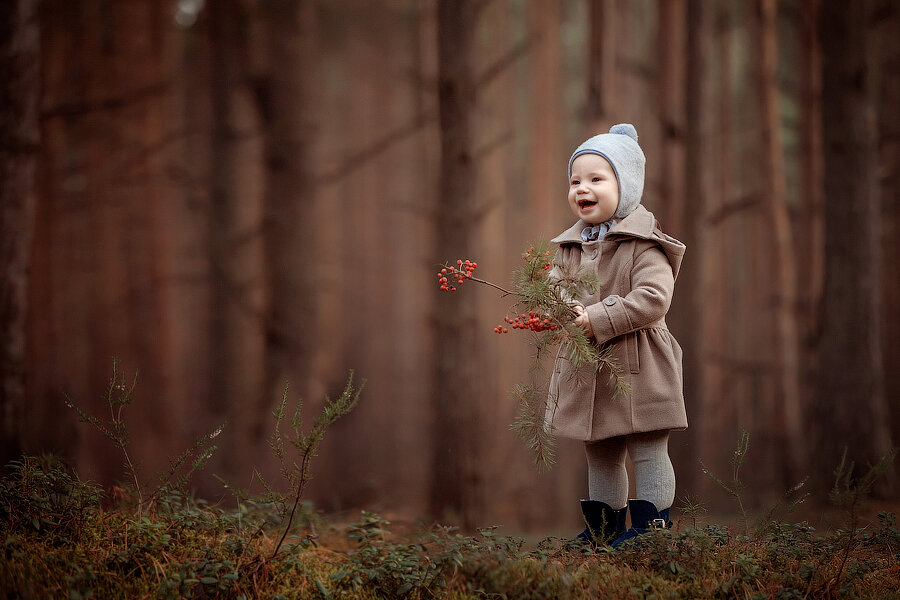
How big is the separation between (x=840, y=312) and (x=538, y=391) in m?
3.35

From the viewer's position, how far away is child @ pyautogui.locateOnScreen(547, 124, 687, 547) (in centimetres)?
258

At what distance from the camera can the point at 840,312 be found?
4.93m

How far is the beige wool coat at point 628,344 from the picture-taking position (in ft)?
8.39

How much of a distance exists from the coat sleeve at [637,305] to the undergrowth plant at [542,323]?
0.07 metres

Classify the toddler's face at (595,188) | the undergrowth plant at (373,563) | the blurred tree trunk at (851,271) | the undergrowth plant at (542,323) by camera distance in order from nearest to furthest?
1. the undergrowth plant at (373,563)
2. the undergrowth plant at (542,323)
3. the toddler's face at (595,188)
4. the blurred tree trunk at (851,271)

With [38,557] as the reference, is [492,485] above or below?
below

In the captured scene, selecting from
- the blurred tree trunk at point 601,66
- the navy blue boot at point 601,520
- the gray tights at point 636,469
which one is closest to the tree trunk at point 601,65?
the blurred tree trunk at point 601,66

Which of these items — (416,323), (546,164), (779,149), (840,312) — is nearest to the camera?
(840,312)

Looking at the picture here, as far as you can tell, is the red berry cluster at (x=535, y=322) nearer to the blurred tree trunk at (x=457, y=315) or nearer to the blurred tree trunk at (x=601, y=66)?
the blurred tree trunk at (x=457, y=315)

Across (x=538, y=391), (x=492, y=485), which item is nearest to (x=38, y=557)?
(x=538, y=391)

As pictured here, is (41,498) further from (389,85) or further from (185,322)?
(389,85)

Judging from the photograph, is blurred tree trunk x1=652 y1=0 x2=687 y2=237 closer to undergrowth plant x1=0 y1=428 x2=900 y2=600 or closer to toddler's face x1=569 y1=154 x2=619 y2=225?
toddler's face x1=569 y1=154 x2=619 y2=225

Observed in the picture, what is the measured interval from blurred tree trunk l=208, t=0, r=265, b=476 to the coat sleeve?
12.9ft

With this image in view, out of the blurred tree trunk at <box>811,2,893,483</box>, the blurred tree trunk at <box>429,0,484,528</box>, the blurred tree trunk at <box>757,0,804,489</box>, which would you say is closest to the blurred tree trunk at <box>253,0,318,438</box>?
the blurred tree trunk at <box>429,0,484,528</box>
